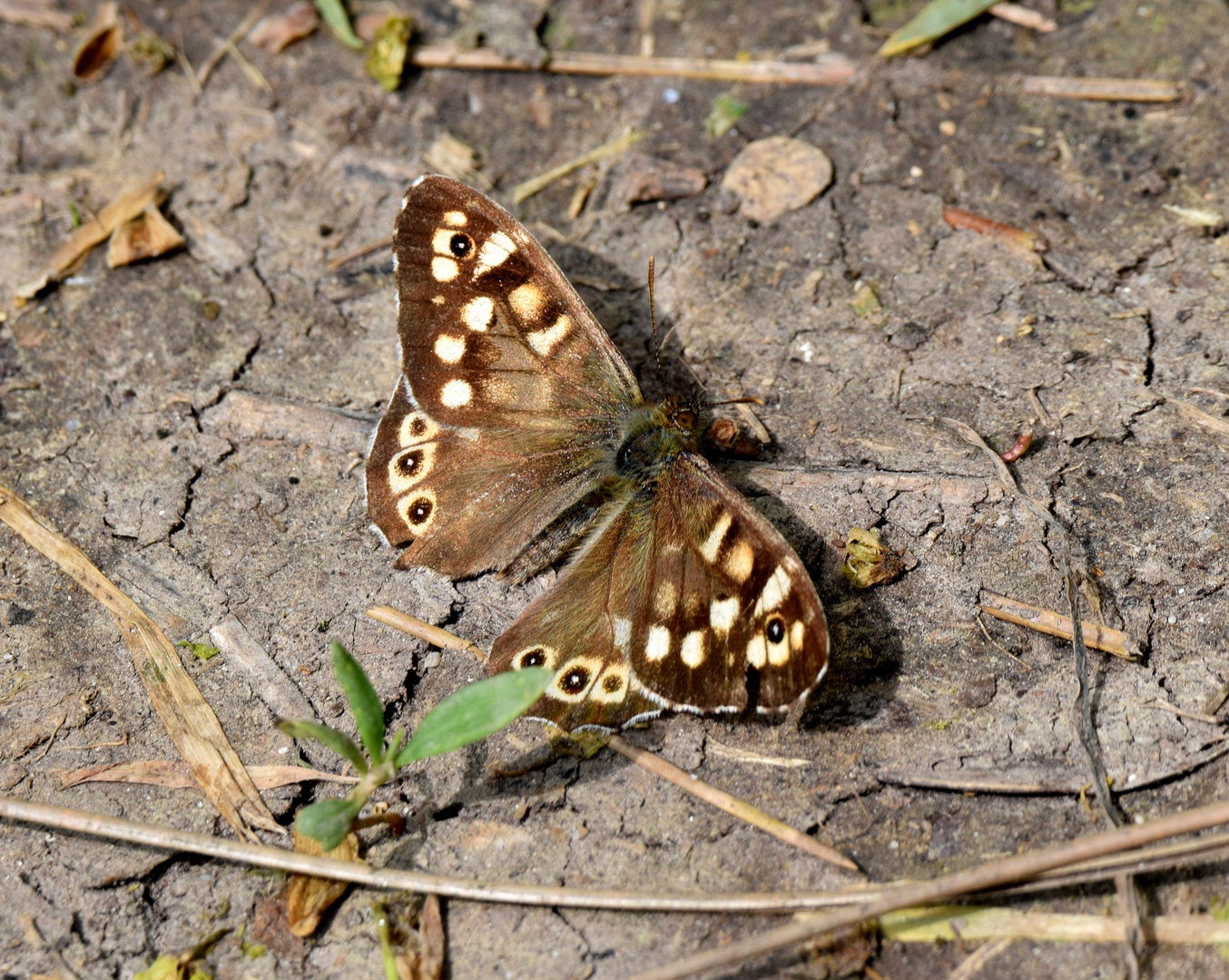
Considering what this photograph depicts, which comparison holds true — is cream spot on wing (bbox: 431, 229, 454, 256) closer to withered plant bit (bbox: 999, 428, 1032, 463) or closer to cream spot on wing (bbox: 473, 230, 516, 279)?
cream spot on wing (bbox: 473, 230, 516, 279)

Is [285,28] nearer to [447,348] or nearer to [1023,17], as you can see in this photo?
[447,348]

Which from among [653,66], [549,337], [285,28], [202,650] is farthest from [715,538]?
[285,28]

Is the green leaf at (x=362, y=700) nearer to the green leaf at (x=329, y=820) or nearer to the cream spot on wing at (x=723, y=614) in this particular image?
the green leaf at (x=329, y=820)

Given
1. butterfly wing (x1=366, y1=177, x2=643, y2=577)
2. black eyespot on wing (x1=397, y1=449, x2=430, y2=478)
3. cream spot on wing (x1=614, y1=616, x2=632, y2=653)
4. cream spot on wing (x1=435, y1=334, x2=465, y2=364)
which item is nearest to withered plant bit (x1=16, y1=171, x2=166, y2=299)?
butterfly wing (x1=366, y1=177, x2=643, y2=577)

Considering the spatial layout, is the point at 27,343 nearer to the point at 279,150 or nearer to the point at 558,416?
the point at 279,150

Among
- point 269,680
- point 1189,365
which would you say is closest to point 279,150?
point 269,680
